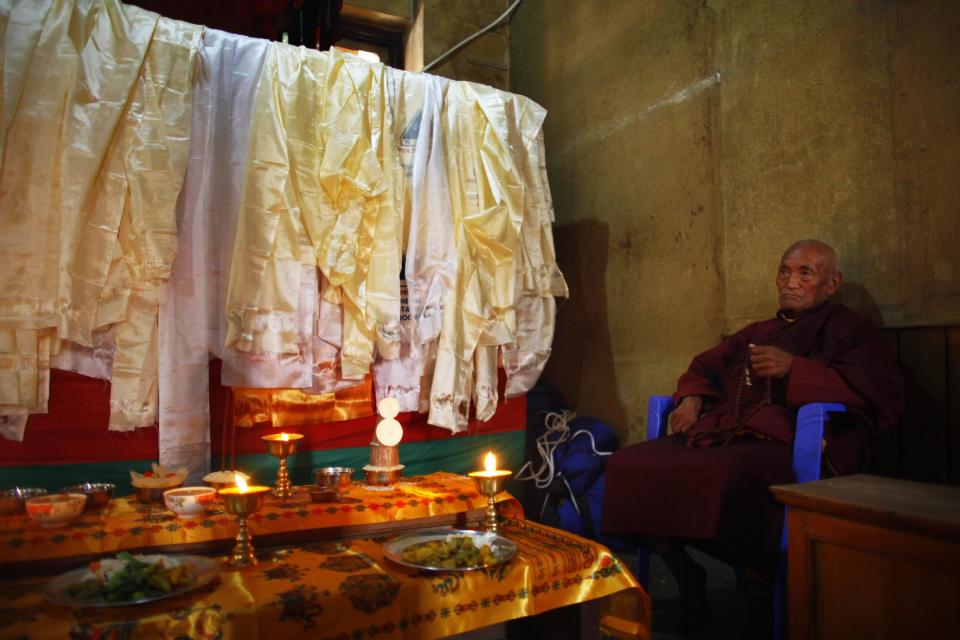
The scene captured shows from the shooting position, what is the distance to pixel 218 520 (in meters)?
2.04

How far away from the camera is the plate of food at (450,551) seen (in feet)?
5.74

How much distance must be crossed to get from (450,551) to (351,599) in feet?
1.06

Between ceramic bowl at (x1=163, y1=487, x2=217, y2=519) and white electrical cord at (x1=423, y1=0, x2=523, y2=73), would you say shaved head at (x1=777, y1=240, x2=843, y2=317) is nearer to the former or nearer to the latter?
ceramic bowl at (x1=163, y1=487, x2=217, y2=519)

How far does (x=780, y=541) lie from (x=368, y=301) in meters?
2.02

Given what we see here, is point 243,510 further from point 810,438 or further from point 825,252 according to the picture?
point 825,252

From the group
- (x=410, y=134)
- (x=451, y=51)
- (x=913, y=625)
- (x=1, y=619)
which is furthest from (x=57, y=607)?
(x=451, y=51)

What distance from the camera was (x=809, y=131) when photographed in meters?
3.16

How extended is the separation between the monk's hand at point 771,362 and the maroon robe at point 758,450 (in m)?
0.05

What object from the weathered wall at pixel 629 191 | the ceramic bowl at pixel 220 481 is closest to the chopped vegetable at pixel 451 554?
the ceramic bowl at pixel 220 481

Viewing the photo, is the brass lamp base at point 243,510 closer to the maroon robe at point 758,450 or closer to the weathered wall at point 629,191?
the maroon robe at point 758,450

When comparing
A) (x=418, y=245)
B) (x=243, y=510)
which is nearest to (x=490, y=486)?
(x=243, y=510)

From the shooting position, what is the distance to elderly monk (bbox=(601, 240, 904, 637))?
231cm

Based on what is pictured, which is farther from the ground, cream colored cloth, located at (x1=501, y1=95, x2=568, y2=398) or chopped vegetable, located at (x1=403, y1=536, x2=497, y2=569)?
cream colored cloth, located at (x1=501, y1=95, x2=568, y2=398)

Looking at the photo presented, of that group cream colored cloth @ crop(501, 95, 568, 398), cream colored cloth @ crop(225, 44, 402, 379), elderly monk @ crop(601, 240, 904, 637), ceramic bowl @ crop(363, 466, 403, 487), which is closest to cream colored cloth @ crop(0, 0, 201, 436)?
cream colored cloth @ crop(225, 44, 402, 379)
